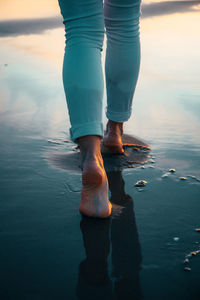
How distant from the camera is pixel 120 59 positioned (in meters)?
1.62

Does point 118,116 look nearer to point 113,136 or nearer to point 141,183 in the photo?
point 113,136

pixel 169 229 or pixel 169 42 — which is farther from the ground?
pixel 169 42

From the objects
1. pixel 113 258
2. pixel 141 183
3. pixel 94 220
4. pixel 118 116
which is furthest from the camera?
pixel 118 116

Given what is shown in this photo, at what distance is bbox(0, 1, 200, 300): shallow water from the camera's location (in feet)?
3.10

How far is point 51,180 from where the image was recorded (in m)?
1.55

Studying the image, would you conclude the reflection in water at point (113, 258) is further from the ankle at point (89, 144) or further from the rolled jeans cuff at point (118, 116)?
the rolled jeans cuff at point (118, 116)

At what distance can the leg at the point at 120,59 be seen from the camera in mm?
1526

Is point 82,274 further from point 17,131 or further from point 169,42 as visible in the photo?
point 169,42

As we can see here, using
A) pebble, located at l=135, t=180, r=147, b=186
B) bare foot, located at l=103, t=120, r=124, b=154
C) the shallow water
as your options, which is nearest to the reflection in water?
the shallow water

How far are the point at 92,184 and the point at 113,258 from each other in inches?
11.6

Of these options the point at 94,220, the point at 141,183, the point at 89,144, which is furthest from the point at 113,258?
the point at 141,183

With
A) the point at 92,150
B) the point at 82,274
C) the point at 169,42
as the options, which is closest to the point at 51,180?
the point at 92,150

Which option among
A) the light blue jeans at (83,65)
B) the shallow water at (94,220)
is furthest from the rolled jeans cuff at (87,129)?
the shallow water at (94,220)

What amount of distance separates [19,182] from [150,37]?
479 cm
